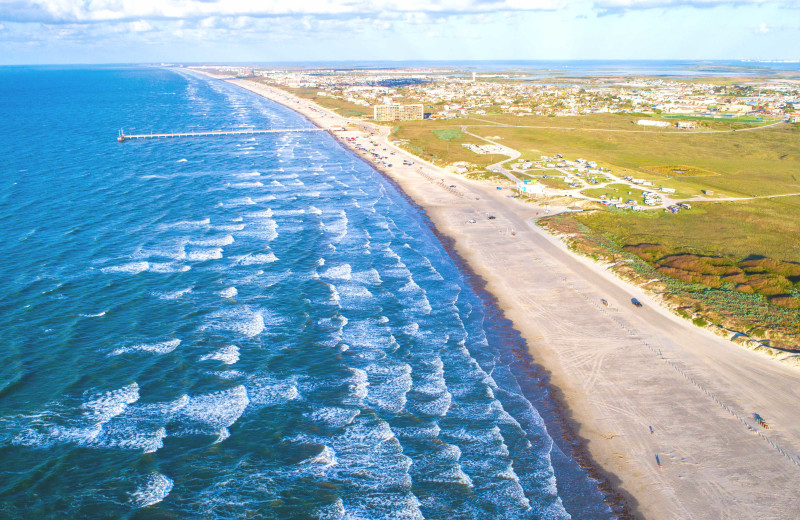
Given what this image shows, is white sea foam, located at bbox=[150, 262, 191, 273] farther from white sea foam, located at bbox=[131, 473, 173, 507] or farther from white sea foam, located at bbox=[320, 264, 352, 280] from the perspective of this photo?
white sea foam, located at bbox=[131, 473, 173, 507]

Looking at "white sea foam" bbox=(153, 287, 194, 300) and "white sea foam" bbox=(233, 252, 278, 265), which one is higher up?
"white sea foam" bbox=(233, 252, 278, 265)

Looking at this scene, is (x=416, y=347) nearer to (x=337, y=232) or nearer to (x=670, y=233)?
(x=337, y=232)

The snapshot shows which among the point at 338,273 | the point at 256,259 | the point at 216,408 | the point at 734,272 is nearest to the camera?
the point at 216,408

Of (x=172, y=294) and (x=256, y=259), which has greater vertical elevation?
(x=256, y=259)

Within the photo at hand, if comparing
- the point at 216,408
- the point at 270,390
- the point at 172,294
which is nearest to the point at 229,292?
the point at 172,294

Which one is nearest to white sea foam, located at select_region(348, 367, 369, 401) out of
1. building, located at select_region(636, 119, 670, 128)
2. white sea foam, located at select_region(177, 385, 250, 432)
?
white sea foam, located at select_region(177, 385, 250, 432)

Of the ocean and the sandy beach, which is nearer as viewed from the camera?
the ocean

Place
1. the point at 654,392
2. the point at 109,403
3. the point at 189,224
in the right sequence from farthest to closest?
1. the point at 189,224
2. the point at 654,392
3. the point at 109,403

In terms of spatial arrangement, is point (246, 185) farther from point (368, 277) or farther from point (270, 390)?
point (270, 390)
